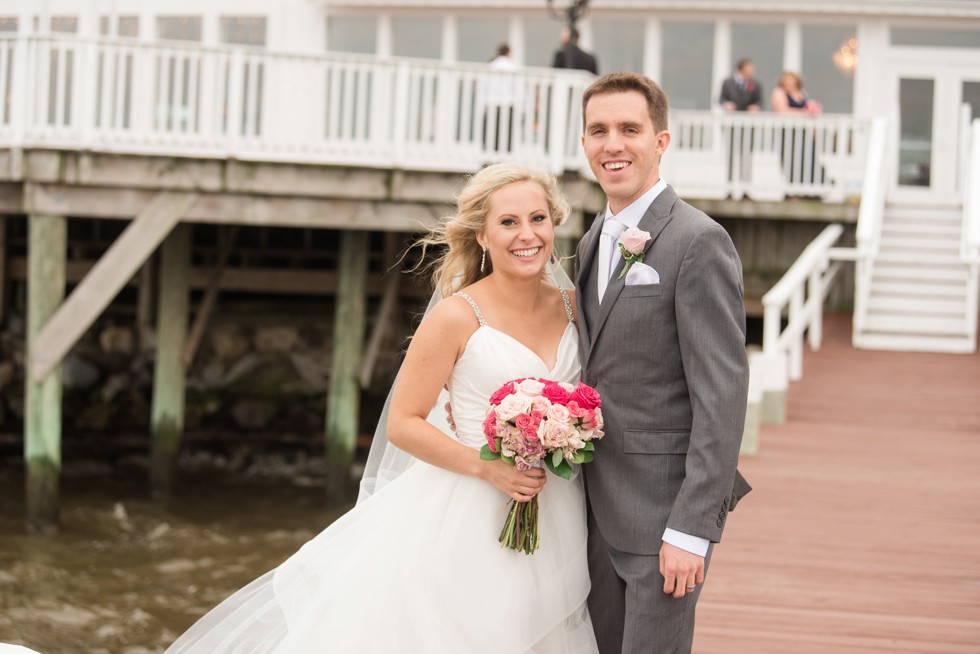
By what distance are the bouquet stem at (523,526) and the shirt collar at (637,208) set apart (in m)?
0.80

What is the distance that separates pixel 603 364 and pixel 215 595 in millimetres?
7184

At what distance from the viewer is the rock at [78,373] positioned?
52.7 ft

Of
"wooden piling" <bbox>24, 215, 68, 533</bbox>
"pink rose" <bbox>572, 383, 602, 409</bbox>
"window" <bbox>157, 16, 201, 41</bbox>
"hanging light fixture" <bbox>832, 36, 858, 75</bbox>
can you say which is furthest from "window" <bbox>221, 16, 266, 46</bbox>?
"pink rose" <bbox>572, 383, 602, 409</bbox>

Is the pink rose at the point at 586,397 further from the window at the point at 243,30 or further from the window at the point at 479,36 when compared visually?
the window at the point at 243,30

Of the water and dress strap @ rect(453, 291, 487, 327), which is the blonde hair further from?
the water

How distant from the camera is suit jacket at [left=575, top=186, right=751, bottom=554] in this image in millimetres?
2967

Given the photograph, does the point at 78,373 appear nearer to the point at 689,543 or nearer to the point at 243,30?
the point at 243,30

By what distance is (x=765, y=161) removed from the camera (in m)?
14.3

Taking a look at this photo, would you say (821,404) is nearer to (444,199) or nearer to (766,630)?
(444,199)

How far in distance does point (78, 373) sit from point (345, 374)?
569 cm

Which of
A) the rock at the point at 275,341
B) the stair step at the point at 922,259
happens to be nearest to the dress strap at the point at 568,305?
the stair step at the point at 922,259

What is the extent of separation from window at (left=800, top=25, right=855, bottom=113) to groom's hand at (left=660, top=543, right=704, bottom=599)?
1503 cm

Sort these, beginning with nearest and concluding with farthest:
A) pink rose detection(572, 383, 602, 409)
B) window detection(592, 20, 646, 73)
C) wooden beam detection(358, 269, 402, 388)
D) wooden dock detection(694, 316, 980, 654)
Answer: pink rose detection(572, 383, 602, 409)
wooden dock detection(694, 316, 980, 654)
wooden beam detection(358, 269, 402, 388)
window detection(592, 20, 646, 73)

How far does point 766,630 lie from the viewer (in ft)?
16.0
